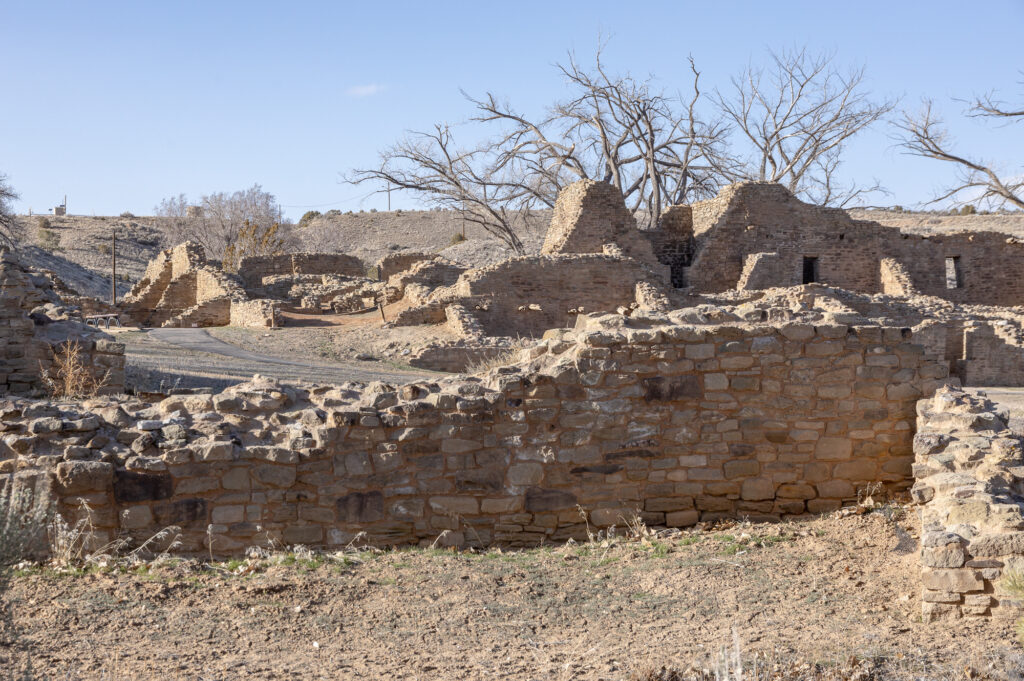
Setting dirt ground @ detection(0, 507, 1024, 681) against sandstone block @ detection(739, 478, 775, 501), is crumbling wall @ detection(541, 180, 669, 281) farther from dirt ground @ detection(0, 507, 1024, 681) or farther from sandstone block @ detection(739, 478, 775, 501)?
dirt ground @ detection(0, 507, 1024, 681)

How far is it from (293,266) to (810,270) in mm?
16517

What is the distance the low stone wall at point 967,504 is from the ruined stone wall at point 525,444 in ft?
2.36

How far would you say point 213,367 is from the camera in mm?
14906

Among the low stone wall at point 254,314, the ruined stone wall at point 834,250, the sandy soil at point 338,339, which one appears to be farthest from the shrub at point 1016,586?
the ruined stone wall at point 834,250

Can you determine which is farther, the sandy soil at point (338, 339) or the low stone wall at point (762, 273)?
the low stone wall at point (762, 273)

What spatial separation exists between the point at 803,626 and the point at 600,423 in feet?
7.58

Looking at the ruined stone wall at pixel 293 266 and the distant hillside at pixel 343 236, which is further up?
the distant hillside at pixel 343 236

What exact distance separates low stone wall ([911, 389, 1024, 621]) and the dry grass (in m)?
8.30

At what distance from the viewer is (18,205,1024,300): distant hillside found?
147 feet

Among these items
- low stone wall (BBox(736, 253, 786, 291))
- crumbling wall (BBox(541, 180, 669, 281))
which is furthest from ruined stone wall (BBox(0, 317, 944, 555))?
low stone wall (BBox(736, 253, 786, 291))

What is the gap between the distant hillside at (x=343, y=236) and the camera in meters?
44.7

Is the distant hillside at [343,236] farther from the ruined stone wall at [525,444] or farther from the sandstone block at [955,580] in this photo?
the sandstone block at [955,580]

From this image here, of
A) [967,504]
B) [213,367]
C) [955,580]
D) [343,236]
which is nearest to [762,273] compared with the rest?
[213,367]

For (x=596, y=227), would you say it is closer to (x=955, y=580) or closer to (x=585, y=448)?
(x=585, y=448)
